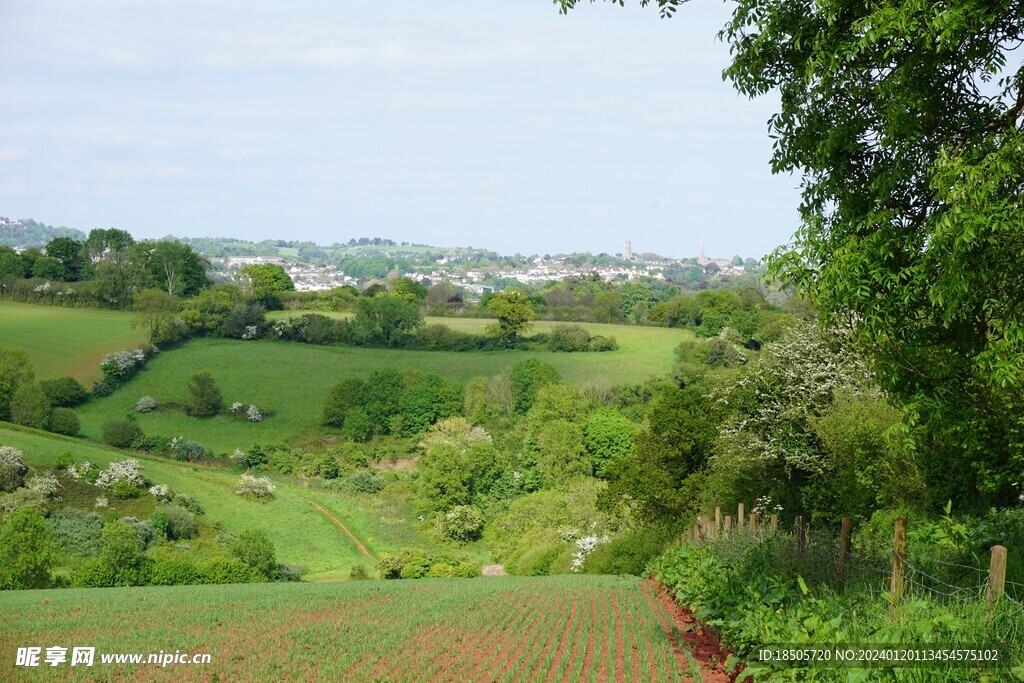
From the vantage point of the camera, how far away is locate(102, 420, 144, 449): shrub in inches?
3728

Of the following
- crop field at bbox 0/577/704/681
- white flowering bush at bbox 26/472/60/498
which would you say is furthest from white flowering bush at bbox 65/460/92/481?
crop field at bbox 0/577/704/681

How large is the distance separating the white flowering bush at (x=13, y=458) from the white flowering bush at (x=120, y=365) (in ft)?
103

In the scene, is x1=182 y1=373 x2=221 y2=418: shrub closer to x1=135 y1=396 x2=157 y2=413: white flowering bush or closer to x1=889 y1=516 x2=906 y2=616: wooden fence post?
x1=135 y1=396 x2=157 y2=413: white flowering bush

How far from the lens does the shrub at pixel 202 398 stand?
102025 mm

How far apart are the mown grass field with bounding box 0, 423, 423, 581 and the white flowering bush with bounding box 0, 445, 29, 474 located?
107cm

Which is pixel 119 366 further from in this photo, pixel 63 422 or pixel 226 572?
pixel 226 572

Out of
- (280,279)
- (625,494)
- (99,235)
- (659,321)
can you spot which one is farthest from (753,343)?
(99,235)

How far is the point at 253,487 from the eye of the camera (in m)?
80.2

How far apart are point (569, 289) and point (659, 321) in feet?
102

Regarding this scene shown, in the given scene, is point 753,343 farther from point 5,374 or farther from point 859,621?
point 859,621

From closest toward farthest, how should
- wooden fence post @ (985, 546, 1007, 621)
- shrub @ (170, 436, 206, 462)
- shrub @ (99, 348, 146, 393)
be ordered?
wooden fence post @ (985, 546, 1007, 621)
shrub @ (170, 436, 206, 462)
shrub @ (99, 348, 146, 393)

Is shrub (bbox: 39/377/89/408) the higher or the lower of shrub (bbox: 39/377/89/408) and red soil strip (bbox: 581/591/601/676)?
the lower

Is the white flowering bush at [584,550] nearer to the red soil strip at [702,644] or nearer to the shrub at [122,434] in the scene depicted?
the red soil strip at [702,644]

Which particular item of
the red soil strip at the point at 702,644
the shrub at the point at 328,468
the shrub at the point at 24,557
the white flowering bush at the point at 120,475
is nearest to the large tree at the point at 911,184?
the red soil strip at the point at 702,644
